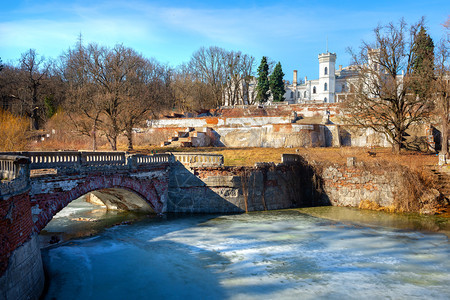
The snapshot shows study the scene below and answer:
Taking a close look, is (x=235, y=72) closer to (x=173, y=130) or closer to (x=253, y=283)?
(x=173, y=130)

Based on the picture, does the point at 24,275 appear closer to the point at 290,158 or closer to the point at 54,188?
the point at 54,188

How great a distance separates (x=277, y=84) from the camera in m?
63.3

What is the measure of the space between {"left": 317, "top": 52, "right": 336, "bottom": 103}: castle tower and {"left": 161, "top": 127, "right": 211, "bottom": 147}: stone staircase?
5044 cm

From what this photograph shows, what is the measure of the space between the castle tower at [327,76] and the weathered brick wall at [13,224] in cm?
7599

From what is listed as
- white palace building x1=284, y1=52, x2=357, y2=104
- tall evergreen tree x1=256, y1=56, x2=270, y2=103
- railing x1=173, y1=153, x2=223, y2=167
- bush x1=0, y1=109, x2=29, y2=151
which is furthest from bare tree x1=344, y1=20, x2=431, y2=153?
white palace building x1=284, y1=52, x2=357, y2=104

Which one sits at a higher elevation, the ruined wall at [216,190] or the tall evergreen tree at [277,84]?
the tall evergreen tree at [277,84]

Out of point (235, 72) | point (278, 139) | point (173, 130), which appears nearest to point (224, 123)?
point (173, 130)

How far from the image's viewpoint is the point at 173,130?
3762 cm

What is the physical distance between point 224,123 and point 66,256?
92.8 ft

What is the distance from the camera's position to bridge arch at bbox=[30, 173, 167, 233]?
13.1 metres

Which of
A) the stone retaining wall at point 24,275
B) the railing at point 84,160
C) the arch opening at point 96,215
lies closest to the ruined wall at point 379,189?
the railing at point 84,160

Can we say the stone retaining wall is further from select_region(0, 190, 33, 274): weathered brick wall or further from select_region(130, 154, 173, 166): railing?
select_region(130, 154, 173, 166): railing

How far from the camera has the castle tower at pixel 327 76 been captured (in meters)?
79.7

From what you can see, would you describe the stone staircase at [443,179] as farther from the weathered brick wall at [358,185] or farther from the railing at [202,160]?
the railing at [202,160]
